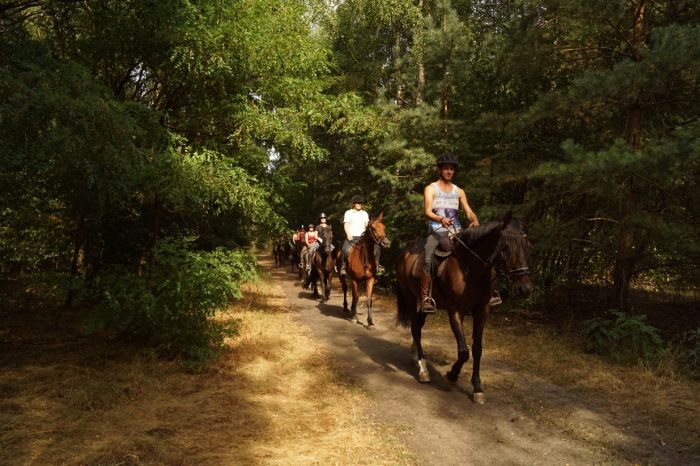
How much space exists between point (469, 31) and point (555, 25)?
10528 mm

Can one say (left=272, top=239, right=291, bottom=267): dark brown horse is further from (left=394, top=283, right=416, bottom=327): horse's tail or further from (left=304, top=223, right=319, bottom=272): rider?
(left=394, top=283, right=416, bottom=327): horse's tail

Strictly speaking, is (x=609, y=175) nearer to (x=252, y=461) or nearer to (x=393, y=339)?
(x=393, y=339)

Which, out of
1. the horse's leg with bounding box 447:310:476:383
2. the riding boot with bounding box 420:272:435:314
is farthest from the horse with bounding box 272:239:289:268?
the horse's leg with bounding box 447:310:476:383

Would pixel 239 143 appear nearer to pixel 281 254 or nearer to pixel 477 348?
pixel 477 348

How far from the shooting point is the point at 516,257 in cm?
495

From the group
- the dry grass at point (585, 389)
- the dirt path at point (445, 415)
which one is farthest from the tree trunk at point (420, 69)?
the dirt path at point (445, 415)

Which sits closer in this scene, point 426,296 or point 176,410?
point 176,410

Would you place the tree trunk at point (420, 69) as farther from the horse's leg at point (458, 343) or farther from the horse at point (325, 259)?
the horse's leg at point (458, 343)

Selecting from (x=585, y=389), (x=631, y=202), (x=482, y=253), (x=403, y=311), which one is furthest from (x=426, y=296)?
(x=631, y=202)

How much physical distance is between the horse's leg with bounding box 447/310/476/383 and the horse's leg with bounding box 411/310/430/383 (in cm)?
39

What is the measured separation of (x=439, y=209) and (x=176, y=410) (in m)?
4.55

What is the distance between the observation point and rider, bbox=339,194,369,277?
1138 cm

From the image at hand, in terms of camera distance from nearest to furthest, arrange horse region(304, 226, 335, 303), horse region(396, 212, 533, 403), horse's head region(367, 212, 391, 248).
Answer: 1. horse region(396, 212, 533, 403)
2. horse's head region(367, 212, 391, 248)
3. horse region(304, 226, 335, 303)

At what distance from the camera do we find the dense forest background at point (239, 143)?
5.31 m
